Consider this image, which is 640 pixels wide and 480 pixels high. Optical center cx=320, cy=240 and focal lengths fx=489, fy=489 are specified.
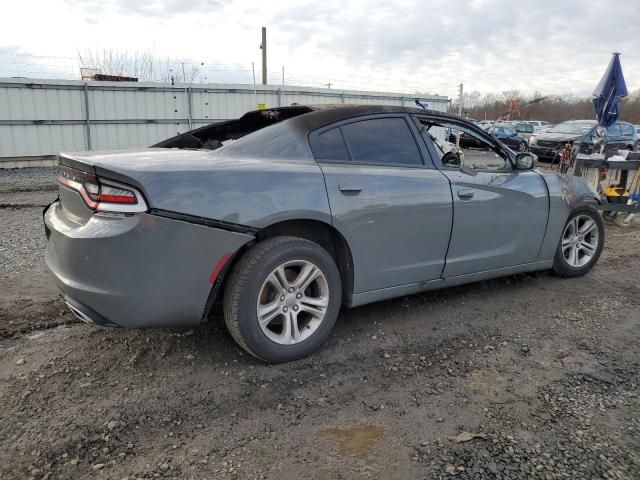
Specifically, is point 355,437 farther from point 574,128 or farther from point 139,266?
point 574,128

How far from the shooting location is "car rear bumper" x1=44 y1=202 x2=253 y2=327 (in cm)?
253

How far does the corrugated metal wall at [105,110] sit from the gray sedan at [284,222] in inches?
499

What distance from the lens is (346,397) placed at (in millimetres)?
2701

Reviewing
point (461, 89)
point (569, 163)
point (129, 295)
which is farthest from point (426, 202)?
point (461, 89)

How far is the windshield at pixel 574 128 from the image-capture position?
18875mm

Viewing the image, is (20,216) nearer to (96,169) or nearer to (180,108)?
(96,169)

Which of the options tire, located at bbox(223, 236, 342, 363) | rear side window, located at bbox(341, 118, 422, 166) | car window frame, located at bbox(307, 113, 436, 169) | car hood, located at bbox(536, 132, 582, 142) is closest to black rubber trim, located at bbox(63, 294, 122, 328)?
tire, located at bbox(223, 236, 342, 363)

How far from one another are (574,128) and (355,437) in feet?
67.5

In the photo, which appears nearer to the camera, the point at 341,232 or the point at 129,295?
the point at 129,295

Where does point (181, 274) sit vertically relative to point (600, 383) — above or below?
above

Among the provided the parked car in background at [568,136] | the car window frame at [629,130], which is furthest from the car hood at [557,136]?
the car window frame at [629,130]

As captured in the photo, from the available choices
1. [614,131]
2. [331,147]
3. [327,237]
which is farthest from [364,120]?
[614,131]

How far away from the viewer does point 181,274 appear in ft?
8.70

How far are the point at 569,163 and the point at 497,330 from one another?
9.18 m
